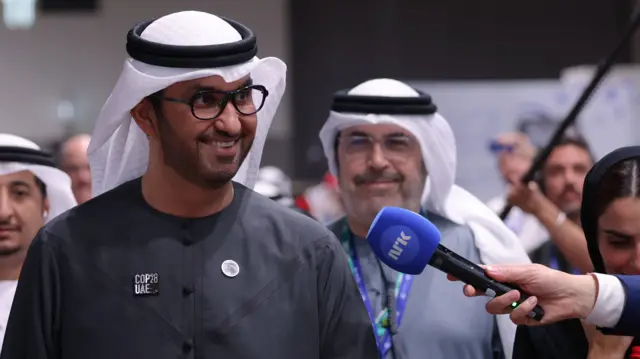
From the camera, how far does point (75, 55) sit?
514 inches

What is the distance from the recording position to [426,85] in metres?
10.4

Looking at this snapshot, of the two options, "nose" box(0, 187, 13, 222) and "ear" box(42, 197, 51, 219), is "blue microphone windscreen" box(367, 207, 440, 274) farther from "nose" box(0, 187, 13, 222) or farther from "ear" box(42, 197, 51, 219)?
"ear" box(42, 197, 51, 219)

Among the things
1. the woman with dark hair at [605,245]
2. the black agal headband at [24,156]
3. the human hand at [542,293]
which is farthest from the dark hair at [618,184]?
the black agal headband at [24,156]

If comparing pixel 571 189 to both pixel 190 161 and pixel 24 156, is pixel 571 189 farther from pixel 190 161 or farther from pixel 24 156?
pixel 190 161

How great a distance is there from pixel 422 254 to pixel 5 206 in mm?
1950

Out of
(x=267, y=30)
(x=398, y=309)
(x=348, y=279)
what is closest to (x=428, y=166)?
(x=398, y=309)

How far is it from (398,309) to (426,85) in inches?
268

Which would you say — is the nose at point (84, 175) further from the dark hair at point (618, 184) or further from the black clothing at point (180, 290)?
the dark hair at point (618, 184)

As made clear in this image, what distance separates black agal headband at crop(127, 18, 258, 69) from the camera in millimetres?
2693

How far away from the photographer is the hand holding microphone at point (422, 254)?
244cm

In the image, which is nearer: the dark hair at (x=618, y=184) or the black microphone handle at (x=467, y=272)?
the black microphone handle at (x=467, y=272)

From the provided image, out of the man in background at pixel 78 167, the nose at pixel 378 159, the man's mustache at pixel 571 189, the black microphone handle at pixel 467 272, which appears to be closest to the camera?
the black microphone handle at pixel 467 272

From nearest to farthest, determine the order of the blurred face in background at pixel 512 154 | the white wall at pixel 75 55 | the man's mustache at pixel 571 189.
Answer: the man's mustache at pixel 571 189 → the blurred face in background at pixel 512 154 → the white wall at pixel 75 55

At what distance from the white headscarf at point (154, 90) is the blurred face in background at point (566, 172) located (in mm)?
3106
